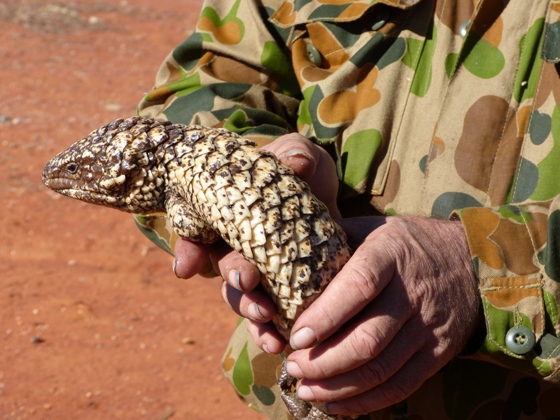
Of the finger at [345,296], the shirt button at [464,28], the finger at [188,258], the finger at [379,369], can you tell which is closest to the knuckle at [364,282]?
the finger at [345,296]

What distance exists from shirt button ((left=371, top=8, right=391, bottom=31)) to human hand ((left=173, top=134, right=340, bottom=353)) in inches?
22.8

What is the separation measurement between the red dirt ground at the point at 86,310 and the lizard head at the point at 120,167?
2.27 meters

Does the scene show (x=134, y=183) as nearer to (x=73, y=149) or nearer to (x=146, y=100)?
(x=73, y=149)

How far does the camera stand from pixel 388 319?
225 cm

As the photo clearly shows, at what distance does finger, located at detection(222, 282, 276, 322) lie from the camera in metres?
2.44

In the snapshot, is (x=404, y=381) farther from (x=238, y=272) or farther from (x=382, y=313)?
(x=238, y=272)

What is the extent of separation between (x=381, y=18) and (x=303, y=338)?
4.29 ft

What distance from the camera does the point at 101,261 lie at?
6.29 metres

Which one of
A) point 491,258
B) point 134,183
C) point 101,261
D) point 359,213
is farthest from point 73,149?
point 101,261

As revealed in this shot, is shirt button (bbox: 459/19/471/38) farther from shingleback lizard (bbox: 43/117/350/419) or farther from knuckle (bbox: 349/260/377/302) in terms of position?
knuckle (bbox: 349/260/377/302)

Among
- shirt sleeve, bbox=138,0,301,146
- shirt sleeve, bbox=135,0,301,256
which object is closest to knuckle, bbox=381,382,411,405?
shirt sleeve, bbox=135,0,301,256

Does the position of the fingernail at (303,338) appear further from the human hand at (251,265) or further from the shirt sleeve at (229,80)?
the shirt sleeve at (229,80)

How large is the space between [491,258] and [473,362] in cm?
53

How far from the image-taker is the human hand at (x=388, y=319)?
7.32 feet
